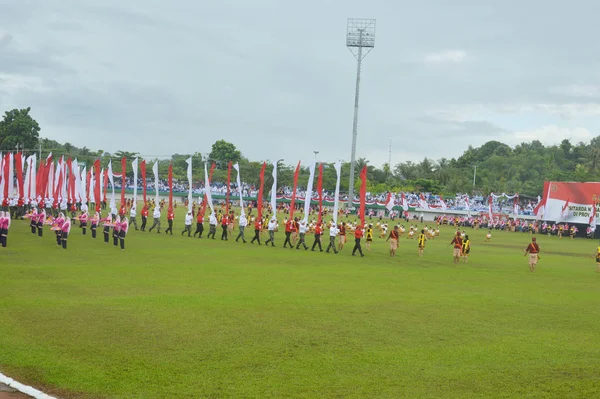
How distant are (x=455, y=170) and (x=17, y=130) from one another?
7111cm

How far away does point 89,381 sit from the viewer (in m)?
8.73

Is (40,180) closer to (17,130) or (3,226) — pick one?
(3,226)

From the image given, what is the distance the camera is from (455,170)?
10900 cm

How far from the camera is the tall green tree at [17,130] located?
76.8 meters

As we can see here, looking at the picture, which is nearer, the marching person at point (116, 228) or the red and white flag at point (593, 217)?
the marching person at point (116, 228)

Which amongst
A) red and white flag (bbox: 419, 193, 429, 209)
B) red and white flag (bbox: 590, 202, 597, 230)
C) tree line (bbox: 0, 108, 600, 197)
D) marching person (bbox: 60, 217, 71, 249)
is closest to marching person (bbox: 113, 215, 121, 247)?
marching person (bbox: 60, 217, 71, 249)

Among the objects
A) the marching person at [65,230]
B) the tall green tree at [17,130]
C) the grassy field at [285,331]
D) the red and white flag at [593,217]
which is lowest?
the grassy field at [285,331]

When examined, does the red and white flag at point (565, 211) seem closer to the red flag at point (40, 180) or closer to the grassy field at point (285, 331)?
the grassy field at point (285, 331)

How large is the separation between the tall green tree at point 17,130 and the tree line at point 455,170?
10000 millimetres

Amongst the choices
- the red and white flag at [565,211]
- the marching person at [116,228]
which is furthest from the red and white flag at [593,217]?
the marching person at [116,228]

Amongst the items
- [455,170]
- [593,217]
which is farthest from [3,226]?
[455,170]

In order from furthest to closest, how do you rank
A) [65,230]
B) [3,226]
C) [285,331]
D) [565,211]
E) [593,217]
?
[565,211] → [593,217] → [65,230] → [3,226] → [285,331]

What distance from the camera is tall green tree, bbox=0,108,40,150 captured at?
252ft

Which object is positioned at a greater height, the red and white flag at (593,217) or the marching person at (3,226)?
the red and white flag at (593,217)
